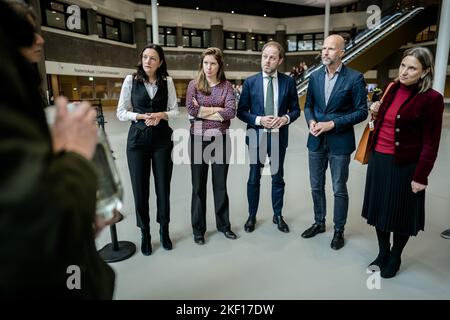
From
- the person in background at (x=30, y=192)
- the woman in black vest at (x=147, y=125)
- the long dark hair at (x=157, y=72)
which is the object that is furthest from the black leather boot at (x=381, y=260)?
the person in background at (x=30, y=192)

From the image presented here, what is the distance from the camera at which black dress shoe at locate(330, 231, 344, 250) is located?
286cm

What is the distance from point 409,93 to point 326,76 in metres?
0.86

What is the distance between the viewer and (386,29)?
49.9ft

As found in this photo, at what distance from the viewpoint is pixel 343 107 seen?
290 centimetres

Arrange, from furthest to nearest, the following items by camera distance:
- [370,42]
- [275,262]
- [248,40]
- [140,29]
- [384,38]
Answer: [248,40]
[140,29]
[384,38]
[370,42]
[275,262]

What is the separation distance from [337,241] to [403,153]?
3.41 ft

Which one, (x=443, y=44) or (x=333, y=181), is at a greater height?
(x=443, y=44)

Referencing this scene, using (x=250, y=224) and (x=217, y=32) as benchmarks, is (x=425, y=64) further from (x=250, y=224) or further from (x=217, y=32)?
(x=217, y=32)

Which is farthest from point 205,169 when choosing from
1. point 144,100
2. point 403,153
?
point 403,153

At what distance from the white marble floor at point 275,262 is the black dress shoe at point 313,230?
62 millimetres

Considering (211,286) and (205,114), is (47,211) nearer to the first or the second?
(211,286)

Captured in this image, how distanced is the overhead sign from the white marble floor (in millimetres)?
14981

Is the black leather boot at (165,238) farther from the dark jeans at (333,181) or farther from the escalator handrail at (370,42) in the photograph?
the escalator handrail at (370,42)

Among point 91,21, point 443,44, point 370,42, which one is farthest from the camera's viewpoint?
point 91,21
